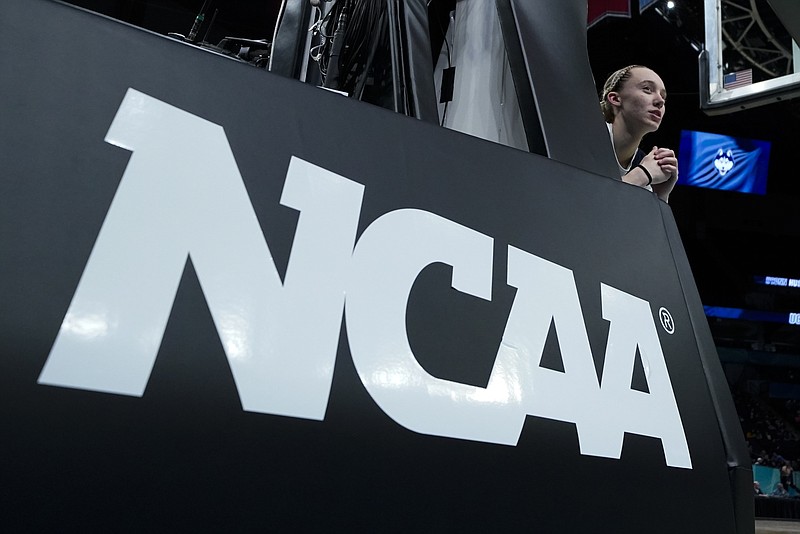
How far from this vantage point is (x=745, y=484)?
0.93 m

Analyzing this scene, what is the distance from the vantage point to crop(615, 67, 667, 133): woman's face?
1.50 metres

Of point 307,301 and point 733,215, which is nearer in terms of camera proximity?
point 307,301

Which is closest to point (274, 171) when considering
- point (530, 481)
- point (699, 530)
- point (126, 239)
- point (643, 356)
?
point (126, 239)

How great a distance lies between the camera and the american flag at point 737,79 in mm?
2275

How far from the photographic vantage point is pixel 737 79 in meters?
2.31

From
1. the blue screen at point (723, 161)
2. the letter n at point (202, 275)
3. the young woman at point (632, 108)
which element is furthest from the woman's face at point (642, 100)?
the blue screen at point (723, 161)

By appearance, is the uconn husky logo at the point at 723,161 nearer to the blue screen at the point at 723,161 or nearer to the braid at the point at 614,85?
the blue screen at the point at 723,161

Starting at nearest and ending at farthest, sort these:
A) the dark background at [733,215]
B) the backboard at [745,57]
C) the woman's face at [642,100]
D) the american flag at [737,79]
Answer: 1. the woman's face at [642,100]
2. the backboard at [745,57]
3. the american flag at [737,79]
4. the dark background at [733,215]

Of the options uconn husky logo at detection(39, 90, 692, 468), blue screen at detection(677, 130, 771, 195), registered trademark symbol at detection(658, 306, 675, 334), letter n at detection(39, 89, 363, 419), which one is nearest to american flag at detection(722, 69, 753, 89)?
registered trademark symbol at detection(658, 306, 675, 334)

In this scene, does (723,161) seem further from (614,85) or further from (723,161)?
(614,85)

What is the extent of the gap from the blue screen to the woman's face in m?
8.54

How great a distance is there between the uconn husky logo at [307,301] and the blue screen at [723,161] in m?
9.40

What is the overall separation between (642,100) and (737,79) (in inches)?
41.0

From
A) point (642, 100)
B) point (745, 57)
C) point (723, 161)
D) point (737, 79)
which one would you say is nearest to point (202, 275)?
point (642, 100)
